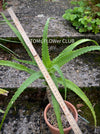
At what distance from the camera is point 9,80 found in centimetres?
125

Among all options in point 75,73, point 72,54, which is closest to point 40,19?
point 75,73

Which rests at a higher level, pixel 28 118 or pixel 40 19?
pixel 40 19

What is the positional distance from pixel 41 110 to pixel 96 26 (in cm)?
90

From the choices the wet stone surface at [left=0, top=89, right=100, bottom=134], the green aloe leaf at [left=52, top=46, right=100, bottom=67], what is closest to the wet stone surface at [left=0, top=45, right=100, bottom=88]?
the wet stone surface at [left=0, top=89, right=100, bottom=134]

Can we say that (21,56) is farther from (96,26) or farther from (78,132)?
(78,132)

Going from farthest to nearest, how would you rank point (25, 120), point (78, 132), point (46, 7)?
point (46, 7) → point (25, 120) → point (78, 132)

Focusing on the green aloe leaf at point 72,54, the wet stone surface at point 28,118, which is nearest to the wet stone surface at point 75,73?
the wet stone surface at point 28,118

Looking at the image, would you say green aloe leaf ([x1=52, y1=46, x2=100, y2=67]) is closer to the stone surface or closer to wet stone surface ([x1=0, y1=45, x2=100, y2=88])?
wet stone surface ([x1=0, y1=45, x2=100, y2=88])

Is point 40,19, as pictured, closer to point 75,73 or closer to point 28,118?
point 75,73

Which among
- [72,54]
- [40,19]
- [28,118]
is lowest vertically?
[28,118]

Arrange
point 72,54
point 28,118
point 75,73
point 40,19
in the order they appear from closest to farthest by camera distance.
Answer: point 72,54 → point 28,118 → point 75,73 → point 40,19

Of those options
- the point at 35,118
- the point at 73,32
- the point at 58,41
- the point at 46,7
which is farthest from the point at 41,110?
the point at 46,7

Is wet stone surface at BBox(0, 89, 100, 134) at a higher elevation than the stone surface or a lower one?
lower

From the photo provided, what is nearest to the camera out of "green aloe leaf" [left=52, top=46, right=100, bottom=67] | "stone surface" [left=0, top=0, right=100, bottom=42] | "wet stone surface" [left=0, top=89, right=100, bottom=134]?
"green aloe leaf" [left=52, top=46, right=100, bottom=67]
